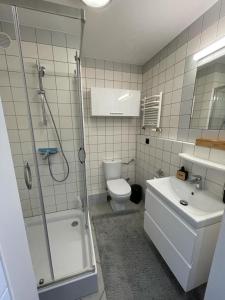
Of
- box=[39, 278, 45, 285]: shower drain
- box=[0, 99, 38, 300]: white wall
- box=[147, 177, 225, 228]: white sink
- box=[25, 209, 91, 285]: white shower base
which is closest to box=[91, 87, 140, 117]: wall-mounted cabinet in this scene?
box=[147, 177, 225, 228]: white sink

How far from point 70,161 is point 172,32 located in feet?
6.18

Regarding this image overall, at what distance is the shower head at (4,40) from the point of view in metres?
1.32

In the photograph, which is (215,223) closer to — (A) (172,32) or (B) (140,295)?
(B) (140,295)

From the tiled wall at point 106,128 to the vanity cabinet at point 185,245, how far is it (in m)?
1.25

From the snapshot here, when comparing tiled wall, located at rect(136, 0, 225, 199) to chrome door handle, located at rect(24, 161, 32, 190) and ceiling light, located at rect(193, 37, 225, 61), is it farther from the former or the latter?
chrome door handle, located at rect(24, 161, 32, 190)

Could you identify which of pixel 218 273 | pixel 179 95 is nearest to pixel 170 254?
pixel 218 273

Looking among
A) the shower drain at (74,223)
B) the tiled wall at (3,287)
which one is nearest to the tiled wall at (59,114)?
the shower drain at (74,223)

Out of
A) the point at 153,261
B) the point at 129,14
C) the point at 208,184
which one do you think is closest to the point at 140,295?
the point at 153,261

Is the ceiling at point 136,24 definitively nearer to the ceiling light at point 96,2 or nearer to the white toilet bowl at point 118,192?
the ceiling light at point 96,2

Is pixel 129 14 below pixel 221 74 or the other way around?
the other way around

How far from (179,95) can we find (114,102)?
0.87 metres

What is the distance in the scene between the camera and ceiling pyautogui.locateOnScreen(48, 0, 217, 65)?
120cm

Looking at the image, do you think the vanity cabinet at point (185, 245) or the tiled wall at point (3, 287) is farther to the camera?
the vanity cabinet at point (185, 245)

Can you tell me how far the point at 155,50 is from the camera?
6.12 ft
